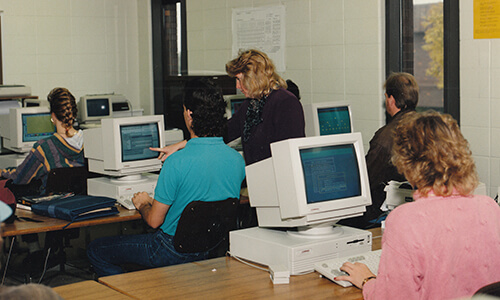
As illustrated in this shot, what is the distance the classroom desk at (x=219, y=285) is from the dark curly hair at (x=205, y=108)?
2.43ft

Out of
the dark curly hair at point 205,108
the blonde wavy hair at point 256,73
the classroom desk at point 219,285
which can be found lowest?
the classroom desk at point 219,285

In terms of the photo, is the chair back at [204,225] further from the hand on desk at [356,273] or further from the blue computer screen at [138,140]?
the blue computer screen at [138,140]

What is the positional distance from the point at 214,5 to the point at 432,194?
4830mm

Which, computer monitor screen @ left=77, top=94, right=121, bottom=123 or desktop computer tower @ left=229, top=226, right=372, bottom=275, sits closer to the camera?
desktop computer tower @ left=229, top=226, right=372, bottom=275

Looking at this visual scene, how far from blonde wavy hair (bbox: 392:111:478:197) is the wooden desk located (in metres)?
0.99

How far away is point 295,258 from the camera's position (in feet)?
7.61

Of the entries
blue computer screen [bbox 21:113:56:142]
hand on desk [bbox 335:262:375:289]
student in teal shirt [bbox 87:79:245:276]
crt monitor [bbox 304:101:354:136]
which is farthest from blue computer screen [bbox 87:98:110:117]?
hand on desk [bbox 335:262:375:289]

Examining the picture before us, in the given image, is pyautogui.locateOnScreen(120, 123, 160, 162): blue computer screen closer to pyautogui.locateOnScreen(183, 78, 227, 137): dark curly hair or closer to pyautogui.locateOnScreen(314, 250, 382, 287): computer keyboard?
pyautogui.locateOnScreen(183, 78, 227, 137): dark curly hair

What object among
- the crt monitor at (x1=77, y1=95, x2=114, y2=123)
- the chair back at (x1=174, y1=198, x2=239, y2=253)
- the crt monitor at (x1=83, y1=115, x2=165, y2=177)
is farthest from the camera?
the crt monitor at (x1=77, y1=95, x2=114, y2=123)

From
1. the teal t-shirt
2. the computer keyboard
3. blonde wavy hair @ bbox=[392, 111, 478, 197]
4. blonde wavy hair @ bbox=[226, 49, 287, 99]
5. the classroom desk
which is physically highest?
blonde wavy hair @ bbox=[226, 49, 287, 99]

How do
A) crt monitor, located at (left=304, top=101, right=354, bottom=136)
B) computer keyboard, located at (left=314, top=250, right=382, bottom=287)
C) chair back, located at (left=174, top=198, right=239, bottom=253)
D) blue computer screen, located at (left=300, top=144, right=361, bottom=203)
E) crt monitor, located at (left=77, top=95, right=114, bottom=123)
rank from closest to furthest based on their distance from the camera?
computer keyboard, located at (left=314, top=250, right=382, bottom=287) → blue computer screen, located at (left=300, top=144, right=361, bottom=203) → chair back, located at (left=174, top=198, right=239, bottom=253) → crt monitor, located at (left=304, top=101, right=354, bottom=136) → crt monitor, located at (left=77, top=95, right=114, bottom=123)

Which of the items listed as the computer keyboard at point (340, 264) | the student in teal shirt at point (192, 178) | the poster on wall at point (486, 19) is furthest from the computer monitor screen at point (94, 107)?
the computer keyboard at point (340, 264)

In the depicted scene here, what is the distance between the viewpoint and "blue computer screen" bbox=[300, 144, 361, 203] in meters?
2.39

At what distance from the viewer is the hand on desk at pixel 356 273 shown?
2.17 metres
